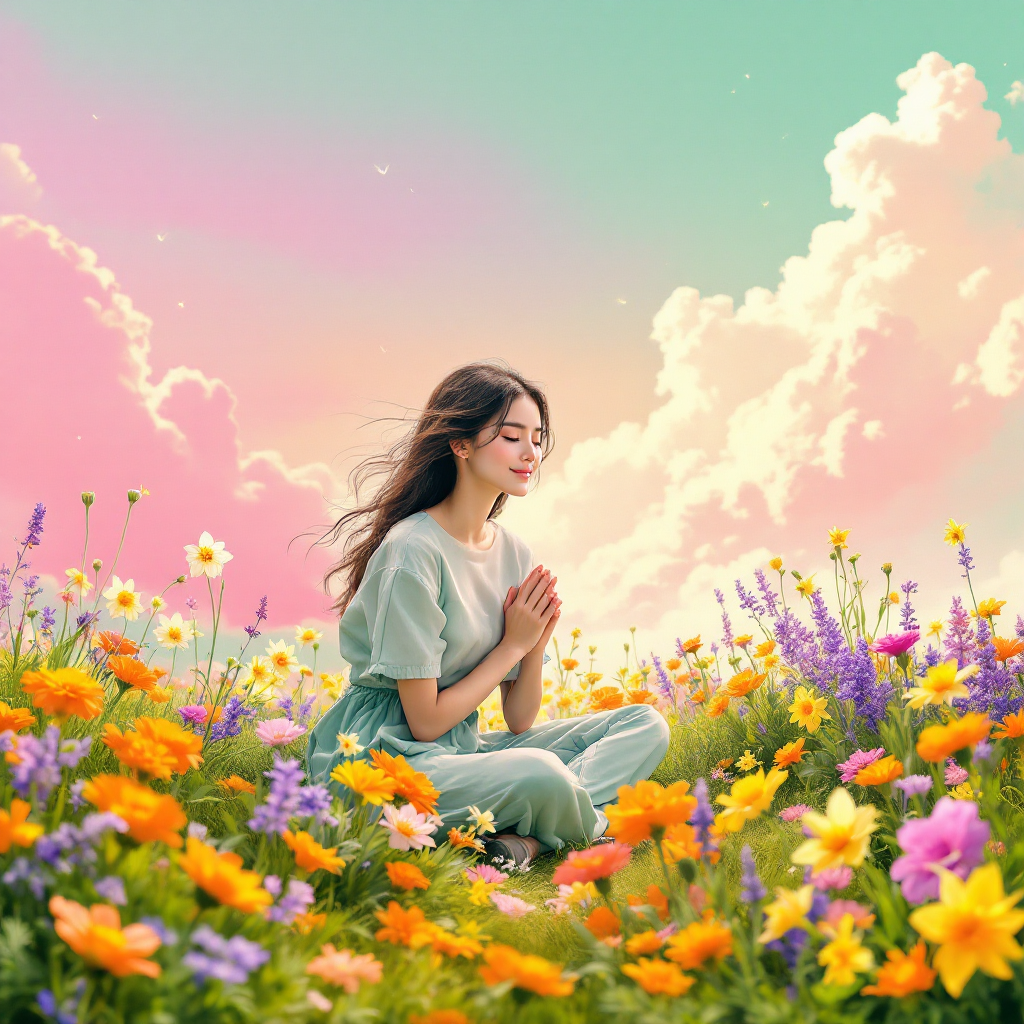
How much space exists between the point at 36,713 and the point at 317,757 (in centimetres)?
90

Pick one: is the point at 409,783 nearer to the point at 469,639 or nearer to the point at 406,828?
the point at 406,828

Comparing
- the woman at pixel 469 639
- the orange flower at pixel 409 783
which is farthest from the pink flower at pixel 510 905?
the woman at pixel 469 639

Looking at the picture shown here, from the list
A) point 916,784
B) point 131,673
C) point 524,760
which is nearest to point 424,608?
point 524,760

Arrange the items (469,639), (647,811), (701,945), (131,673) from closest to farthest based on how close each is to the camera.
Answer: (701,945)
(647,811)
(131,673)
(469,639)

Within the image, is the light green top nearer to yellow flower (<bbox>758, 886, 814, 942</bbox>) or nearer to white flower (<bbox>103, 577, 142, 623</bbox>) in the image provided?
white flower (<bbox>103, 577, 142, 623</bbox>)

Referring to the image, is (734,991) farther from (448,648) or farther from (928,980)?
(448,648)

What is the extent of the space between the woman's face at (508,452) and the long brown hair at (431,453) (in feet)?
0.10

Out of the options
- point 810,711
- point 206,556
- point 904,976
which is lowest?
point 904,976

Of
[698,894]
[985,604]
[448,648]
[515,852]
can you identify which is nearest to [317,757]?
[448,648]

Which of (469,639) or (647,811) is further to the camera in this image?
(469,639)

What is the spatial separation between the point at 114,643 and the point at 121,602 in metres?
0.46

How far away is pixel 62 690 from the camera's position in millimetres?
1630

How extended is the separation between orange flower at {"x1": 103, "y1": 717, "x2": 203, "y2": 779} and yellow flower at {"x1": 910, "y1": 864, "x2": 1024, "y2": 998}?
1.25 m

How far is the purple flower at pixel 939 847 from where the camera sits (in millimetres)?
1098
